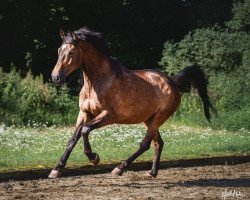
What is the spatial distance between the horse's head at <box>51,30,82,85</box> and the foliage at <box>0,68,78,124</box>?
29.8 feet

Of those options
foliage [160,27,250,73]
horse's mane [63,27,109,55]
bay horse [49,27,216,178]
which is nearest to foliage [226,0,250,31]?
foliage [160,27,250,73]

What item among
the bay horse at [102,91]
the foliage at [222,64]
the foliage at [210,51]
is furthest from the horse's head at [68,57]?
the foliage at [210,51]

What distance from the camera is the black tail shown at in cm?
888

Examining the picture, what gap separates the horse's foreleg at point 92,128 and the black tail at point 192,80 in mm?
2291

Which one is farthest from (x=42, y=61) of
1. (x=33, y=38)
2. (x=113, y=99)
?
(x=113, y=99)

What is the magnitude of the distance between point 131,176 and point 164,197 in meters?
1.92

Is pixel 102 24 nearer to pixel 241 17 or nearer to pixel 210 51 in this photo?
pixel 210 51

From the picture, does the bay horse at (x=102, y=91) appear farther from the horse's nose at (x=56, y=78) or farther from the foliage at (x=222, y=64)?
the foliage at (x=222, y=64)

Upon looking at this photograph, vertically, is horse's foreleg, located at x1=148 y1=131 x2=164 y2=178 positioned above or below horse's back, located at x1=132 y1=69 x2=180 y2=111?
below

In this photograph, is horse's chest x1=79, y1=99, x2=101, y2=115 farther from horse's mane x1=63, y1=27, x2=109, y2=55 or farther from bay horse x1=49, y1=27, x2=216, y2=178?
horse's mane x1=63, y1=27, x2=109, y2=55

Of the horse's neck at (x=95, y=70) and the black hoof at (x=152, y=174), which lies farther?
the black hoof at (x=152, y=174)

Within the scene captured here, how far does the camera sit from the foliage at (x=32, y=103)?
1657 centimetres

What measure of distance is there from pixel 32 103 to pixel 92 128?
11.3 m

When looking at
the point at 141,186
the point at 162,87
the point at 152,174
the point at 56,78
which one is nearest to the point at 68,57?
the point at 56,78
